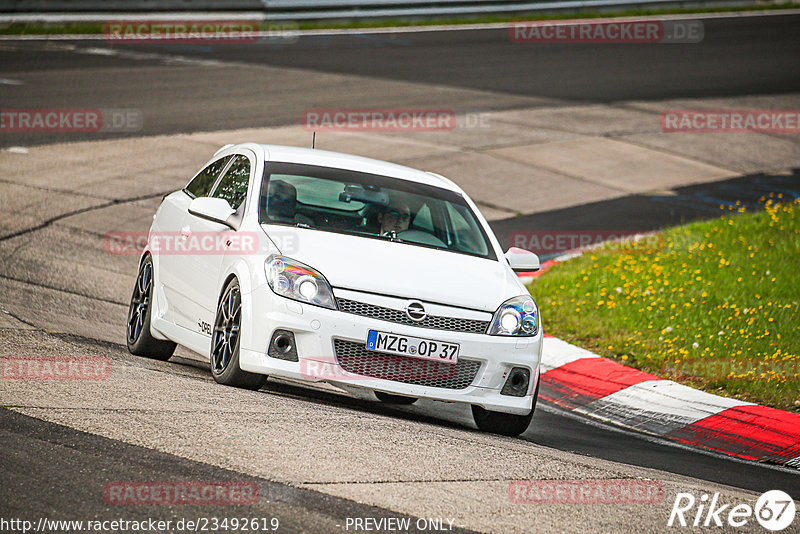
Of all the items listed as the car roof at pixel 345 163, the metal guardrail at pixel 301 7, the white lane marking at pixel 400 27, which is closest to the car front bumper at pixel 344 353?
the car roof at pixel 345 163

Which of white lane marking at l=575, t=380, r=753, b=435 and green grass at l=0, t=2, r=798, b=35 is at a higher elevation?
green grass at l=0, t=2, r=798, b=35

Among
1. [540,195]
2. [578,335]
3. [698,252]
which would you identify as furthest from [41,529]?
[540,195]

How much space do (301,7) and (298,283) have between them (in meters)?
25.1

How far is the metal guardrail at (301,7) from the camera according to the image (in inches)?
1084

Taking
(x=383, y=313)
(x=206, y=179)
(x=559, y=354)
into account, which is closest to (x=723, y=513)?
(x=383, y=313)

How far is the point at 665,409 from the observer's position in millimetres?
8742

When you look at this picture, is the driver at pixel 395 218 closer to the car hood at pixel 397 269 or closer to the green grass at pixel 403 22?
the car hood at pixel 397 269

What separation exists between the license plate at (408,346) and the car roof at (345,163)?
5.98ft

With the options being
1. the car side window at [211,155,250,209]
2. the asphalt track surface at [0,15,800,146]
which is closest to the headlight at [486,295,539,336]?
the car side window at [211,155,250,209]

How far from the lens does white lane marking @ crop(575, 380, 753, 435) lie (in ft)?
28.1

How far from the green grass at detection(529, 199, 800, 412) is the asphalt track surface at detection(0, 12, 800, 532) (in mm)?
1316

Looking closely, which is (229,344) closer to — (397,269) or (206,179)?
(397,269)

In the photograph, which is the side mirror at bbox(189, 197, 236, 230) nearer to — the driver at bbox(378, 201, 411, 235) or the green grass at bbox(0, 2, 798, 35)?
the driver at bbox(378, 201, 411, 235)

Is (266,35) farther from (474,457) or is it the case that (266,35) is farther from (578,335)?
(474,457)
